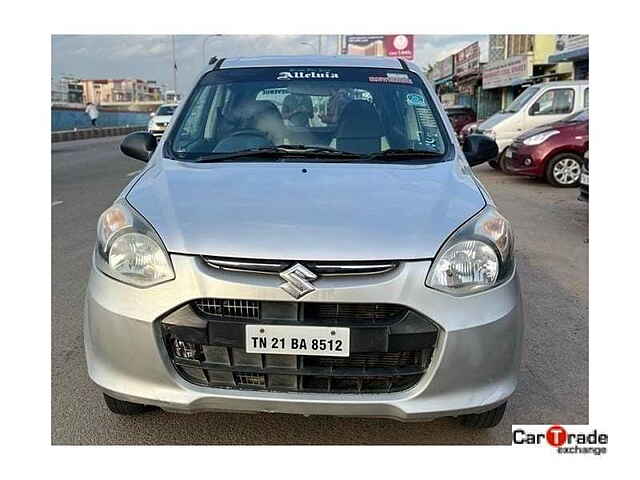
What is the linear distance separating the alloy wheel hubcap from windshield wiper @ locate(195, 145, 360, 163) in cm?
887

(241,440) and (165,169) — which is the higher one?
(165,169)

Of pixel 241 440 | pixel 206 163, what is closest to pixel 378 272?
pixel 241 440

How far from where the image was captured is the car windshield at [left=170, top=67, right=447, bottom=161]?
3479 millimetres

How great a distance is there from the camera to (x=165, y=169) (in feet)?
10.3

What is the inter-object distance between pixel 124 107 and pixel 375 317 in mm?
44244

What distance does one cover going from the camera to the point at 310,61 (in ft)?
13.4

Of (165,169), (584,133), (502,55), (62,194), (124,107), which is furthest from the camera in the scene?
(124,107)

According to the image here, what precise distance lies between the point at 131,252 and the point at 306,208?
721 mm

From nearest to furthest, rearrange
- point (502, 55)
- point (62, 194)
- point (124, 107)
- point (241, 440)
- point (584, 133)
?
point (241, 440)
point (62, 194)
point (584, 133)
point (502, 55)
point (124, 107)

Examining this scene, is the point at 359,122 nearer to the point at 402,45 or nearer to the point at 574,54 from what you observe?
the point at 402,45

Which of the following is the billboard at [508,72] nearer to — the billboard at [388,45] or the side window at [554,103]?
the billboard at [388,45]

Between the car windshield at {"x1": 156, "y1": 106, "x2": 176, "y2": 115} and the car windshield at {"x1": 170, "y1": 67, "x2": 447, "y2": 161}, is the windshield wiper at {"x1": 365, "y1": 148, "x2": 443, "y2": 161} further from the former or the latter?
the car windshield at {"x1": 156, "y1": 106, "x2": 176, "y2": 115}

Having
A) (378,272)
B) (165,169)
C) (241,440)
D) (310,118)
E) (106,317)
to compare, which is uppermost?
(310,118)
